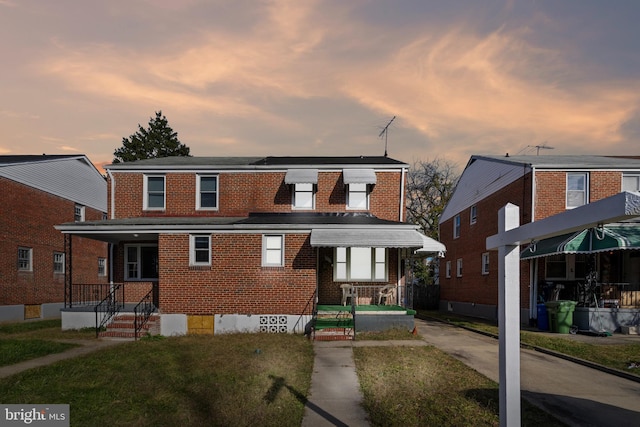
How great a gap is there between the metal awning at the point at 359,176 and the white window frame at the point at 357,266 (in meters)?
2.62

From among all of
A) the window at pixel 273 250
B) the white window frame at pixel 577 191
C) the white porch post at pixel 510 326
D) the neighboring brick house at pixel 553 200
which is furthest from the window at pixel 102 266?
the white porch post at pixel 510 326

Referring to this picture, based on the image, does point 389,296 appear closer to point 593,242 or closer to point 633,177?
point 593,242

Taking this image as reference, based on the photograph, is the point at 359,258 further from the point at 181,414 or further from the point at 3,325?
the point at 3,325

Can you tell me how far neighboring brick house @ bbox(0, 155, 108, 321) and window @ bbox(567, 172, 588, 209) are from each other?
21136 mm

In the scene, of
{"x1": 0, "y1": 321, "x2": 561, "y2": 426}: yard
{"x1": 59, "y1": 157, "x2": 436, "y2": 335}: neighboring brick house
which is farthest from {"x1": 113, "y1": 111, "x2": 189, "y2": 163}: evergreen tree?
{"x1": 0, "y1": 321, "x2": 561, "y2": 426}: yard

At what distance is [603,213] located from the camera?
9.87 feet

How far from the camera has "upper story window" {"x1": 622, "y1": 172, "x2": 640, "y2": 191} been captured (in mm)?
17844

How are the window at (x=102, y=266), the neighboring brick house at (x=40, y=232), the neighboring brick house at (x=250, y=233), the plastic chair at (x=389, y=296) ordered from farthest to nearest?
the window at (x=102, y=266), the neighboring brick house at (x=40, y=232), the plastic chair at (x=389, y=296), the neighboring brick house at (x=250, y=233)

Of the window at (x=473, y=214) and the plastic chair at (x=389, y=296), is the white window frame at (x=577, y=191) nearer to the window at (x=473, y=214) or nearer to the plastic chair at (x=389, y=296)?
the window at (x=473, y=214)

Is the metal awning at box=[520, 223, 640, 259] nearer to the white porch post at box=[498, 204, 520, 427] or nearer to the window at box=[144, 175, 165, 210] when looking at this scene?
the white porch post at box=[498, 204, 520, 427]

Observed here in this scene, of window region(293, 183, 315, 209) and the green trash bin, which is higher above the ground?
window region(293, 183, 315, 209)

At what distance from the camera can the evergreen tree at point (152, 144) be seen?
49.0 meters

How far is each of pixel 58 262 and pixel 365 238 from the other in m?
19.0

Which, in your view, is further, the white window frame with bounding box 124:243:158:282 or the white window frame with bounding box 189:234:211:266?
the white window frame with bounding box 124:243:158:282
